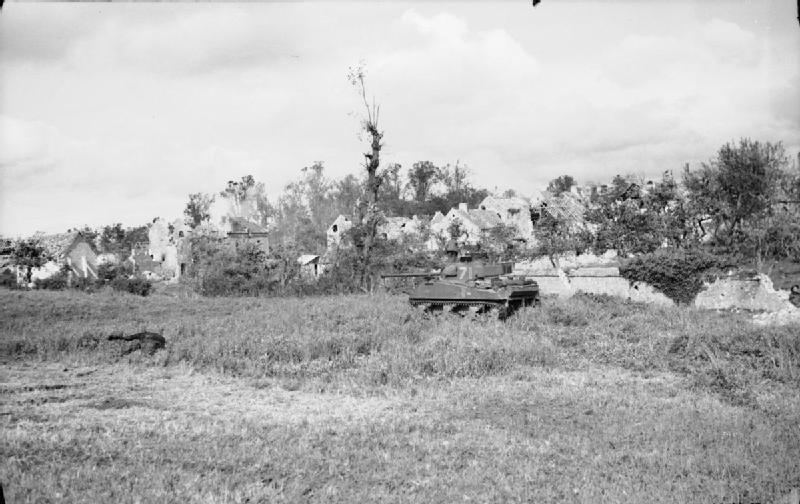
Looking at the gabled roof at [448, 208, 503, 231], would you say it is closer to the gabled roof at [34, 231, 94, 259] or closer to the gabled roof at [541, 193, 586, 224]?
the gabled roof at [541, 193, 586, 224]

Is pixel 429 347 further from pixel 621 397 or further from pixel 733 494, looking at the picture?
pixel 733 494

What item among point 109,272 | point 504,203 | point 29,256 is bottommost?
point 109,272

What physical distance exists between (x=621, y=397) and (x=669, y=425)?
167 centimetres

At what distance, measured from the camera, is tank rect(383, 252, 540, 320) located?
766 inches

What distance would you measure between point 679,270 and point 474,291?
9.48 metres

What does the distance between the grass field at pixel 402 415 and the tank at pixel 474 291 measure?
8.36ft

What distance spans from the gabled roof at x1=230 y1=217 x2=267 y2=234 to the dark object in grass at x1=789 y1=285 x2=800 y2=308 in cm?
5006

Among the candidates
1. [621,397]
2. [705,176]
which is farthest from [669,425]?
[705,176]

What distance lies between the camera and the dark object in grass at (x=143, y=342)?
44.7ft

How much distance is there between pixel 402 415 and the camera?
8547 mm

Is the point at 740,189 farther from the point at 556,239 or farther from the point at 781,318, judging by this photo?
the point at 781,318

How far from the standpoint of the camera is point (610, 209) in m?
35.5

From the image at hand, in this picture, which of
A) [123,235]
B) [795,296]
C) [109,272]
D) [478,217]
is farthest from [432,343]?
[123,235]

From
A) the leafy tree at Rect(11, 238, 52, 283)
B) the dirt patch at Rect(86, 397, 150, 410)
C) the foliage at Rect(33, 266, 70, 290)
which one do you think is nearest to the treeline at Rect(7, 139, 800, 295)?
the foliage at Rect(33, 266, 70, 290)
